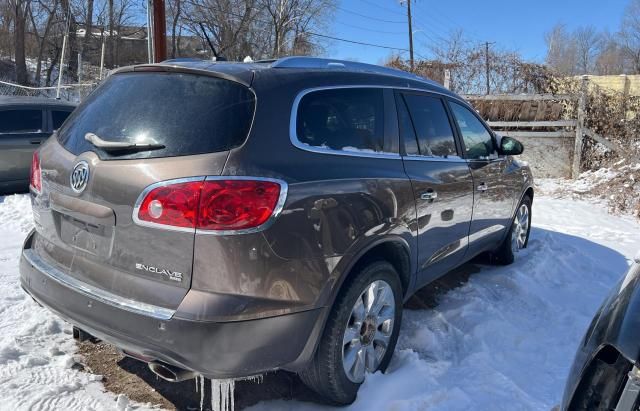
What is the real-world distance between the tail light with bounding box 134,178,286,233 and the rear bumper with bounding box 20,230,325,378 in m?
0.39

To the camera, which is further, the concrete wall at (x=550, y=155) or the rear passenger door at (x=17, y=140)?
the concrete wall at (x=550, y=155)

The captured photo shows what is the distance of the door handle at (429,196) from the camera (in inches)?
129

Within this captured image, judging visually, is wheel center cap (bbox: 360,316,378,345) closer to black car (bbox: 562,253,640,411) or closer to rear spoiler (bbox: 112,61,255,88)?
black car (bbox: 562,253,640,411)

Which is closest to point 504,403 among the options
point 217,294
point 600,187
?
point 217,294

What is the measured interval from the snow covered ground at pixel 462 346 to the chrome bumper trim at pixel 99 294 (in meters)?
0.69

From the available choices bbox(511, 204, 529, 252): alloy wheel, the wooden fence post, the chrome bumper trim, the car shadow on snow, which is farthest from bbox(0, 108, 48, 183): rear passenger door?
the wooden fence post

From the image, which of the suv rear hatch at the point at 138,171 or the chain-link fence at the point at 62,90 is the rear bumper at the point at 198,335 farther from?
the chain-link fence at the point at 62,90

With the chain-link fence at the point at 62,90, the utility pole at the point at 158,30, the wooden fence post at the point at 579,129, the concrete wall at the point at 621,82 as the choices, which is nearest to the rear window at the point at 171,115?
the utility pole at the point at 158,30

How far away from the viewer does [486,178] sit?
14.4ft

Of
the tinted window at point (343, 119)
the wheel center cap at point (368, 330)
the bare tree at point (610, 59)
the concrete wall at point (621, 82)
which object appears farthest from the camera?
the bare tree at point (610, 59)

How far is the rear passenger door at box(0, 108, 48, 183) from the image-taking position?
762 centimetres

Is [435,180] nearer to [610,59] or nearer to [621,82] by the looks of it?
[621,82]

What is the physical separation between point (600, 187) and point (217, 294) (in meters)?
9.90

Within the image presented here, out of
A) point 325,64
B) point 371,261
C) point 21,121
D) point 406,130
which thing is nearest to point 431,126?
point 406,130
